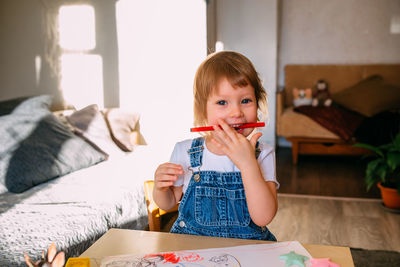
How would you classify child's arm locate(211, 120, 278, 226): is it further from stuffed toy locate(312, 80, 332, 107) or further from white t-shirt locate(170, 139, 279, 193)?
stuffed toy locate(312, 80, 332, 107)

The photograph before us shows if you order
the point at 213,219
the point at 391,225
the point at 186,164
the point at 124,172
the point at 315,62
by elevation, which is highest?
the point at 315,62

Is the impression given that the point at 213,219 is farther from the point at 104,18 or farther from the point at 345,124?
the point at 345,124

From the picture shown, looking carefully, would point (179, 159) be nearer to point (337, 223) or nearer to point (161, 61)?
point (161, 61)

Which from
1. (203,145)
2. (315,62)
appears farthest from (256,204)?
(315,62)

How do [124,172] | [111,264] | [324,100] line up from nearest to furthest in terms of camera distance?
[111,264] → [124,172] → [324,100]

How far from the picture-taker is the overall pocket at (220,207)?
0.95 m

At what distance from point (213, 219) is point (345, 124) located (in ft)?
10.1

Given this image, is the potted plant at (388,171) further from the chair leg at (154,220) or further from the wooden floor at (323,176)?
the chair leg at (154,220)

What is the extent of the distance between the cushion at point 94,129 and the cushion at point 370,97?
2.75 metres

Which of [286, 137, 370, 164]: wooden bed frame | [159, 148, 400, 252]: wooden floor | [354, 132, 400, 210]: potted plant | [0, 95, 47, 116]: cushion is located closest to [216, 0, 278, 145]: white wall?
[286, 137, 370, 164]: wooden bed frame

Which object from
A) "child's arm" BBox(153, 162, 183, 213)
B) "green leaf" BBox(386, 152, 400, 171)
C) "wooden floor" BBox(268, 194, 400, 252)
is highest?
"child's arm" BBox(153, 162, 183, 213)

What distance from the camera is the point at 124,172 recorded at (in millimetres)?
2066

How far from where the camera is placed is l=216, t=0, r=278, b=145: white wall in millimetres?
4117

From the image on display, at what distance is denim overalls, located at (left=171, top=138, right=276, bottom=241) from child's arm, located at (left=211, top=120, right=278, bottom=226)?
94mm
